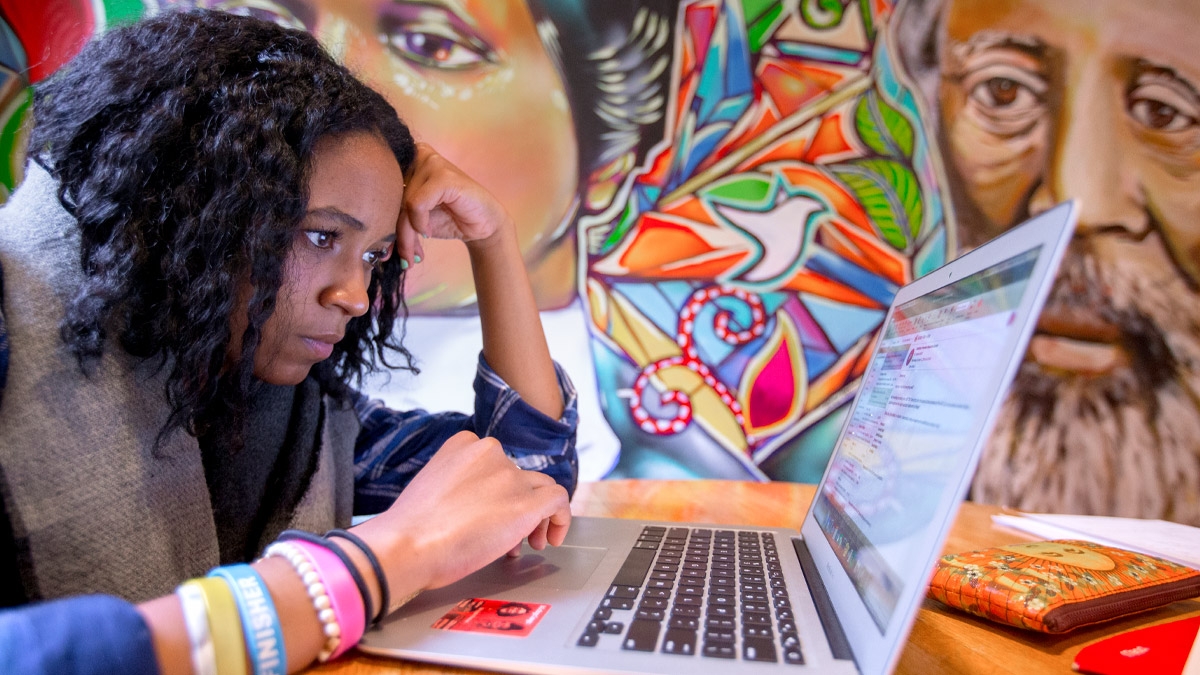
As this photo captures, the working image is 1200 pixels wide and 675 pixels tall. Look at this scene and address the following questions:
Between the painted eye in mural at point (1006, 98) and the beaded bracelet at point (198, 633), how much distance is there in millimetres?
1937

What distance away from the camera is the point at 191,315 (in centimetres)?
70

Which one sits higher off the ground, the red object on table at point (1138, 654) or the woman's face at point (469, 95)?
the woman's face at point (469, 95)

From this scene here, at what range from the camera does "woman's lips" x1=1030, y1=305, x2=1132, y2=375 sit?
5.83ft

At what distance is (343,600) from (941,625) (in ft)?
1.55

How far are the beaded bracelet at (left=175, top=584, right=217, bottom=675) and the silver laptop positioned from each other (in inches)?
3.8

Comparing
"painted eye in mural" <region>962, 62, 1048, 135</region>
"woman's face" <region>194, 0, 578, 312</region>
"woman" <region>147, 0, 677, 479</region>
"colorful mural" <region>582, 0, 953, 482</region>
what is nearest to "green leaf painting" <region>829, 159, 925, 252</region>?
"colorful mural" <region>582, 0, 953, 482</region>

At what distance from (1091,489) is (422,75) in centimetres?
193

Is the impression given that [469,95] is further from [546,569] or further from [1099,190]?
[1099,190]

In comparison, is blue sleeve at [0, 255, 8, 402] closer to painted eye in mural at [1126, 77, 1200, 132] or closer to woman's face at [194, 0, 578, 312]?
woman's face at [194, 0, 578, 312]

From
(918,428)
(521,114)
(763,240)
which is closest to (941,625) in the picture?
(918,428)

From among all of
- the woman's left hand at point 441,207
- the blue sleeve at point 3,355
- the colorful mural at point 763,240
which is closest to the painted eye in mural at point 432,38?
the colorful mural at point 763,240

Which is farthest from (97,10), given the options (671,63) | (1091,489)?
(1091,489)

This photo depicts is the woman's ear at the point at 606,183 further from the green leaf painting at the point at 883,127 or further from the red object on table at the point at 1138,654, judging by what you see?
the red object on table at the point at 1138,654

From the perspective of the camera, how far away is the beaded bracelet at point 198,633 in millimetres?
393
